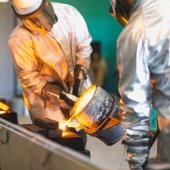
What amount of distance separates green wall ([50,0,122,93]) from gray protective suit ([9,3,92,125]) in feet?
10.3

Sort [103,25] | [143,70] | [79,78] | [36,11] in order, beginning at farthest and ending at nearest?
[103,25] < [79,78] < [36,11] < [143,70]

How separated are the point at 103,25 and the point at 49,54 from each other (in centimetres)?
339

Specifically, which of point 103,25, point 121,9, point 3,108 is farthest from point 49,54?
point 103,25

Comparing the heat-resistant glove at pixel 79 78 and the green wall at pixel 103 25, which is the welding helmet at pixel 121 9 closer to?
the heat-resistant glove at pixel 79 78

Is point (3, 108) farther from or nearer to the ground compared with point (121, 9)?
nearer to the ground

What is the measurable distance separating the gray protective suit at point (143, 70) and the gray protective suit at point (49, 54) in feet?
3.69

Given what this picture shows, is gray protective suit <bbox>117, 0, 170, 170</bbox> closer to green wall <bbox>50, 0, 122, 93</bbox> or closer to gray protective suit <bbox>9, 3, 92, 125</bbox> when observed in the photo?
gray protective suit <bbox>9, 3, 92, 125</bbox>

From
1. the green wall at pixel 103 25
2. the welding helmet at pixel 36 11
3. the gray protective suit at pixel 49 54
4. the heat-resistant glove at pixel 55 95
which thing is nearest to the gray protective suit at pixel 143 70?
Result: the heat-resistant glove at pixel 55 95

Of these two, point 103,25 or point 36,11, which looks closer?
point 36,11

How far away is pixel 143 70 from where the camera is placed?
5.46ft

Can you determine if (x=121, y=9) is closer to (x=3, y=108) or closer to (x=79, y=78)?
(x=79, y=78)

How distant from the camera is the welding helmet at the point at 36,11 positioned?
2633 mm

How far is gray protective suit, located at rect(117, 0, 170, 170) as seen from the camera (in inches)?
64.9

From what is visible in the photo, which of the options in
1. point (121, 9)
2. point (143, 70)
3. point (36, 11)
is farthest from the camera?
point (36, 11)
